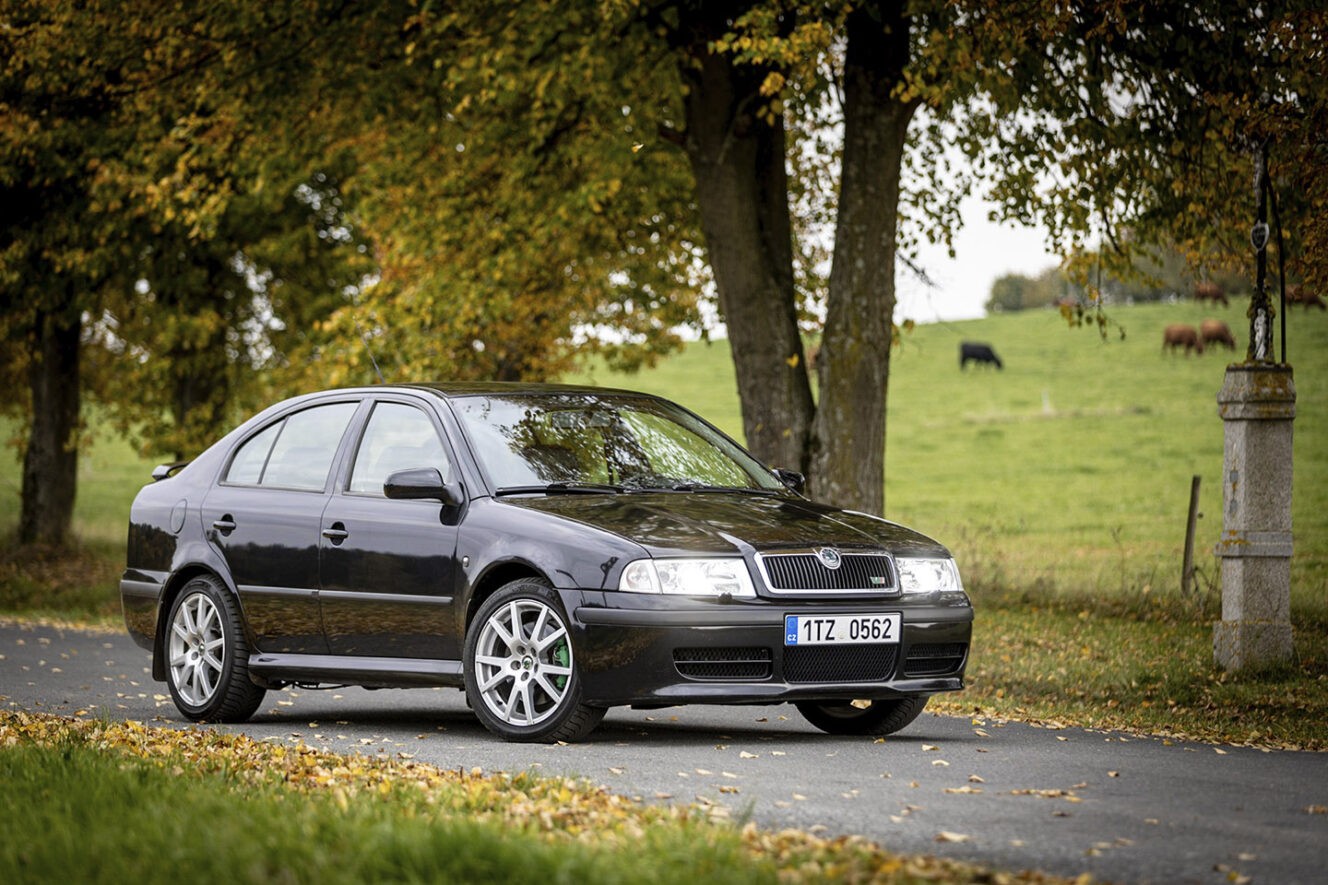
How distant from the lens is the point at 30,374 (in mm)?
28062

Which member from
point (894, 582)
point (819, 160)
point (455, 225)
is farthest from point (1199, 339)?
point (894, 582)

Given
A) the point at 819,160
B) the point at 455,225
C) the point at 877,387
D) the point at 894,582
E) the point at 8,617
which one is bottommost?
the point at 8,617

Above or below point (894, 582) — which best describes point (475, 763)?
below

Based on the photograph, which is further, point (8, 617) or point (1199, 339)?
point (1199, 339)

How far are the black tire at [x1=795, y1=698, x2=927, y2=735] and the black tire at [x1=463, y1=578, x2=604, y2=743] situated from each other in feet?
5.15

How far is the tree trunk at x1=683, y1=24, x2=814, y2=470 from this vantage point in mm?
15859

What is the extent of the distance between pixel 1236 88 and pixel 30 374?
20.5 metres

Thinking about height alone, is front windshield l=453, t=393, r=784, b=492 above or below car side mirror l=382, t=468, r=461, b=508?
above

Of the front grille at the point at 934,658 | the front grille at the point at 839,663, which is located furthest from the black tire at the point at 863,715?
the front grille at the point at 839,663

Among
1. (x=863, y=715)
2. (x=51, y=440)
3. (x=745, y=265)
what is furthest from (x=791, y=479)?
(x=51, y=440)

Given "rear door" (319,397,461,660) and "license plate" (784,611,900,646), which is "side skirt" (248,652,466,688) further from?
"license plate" (784,611,900,646)

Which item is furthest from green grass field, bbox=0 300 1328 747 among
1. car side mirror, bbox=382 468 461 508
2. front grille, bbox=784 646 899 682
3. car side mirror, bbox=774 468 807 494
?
car side mirror, bbox=382 468 461 508

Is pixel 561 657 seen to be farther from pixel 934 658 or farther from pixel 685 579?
pixel 934 658

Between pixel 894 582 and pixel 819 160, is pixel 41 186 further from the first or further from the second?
pixel 894 582
